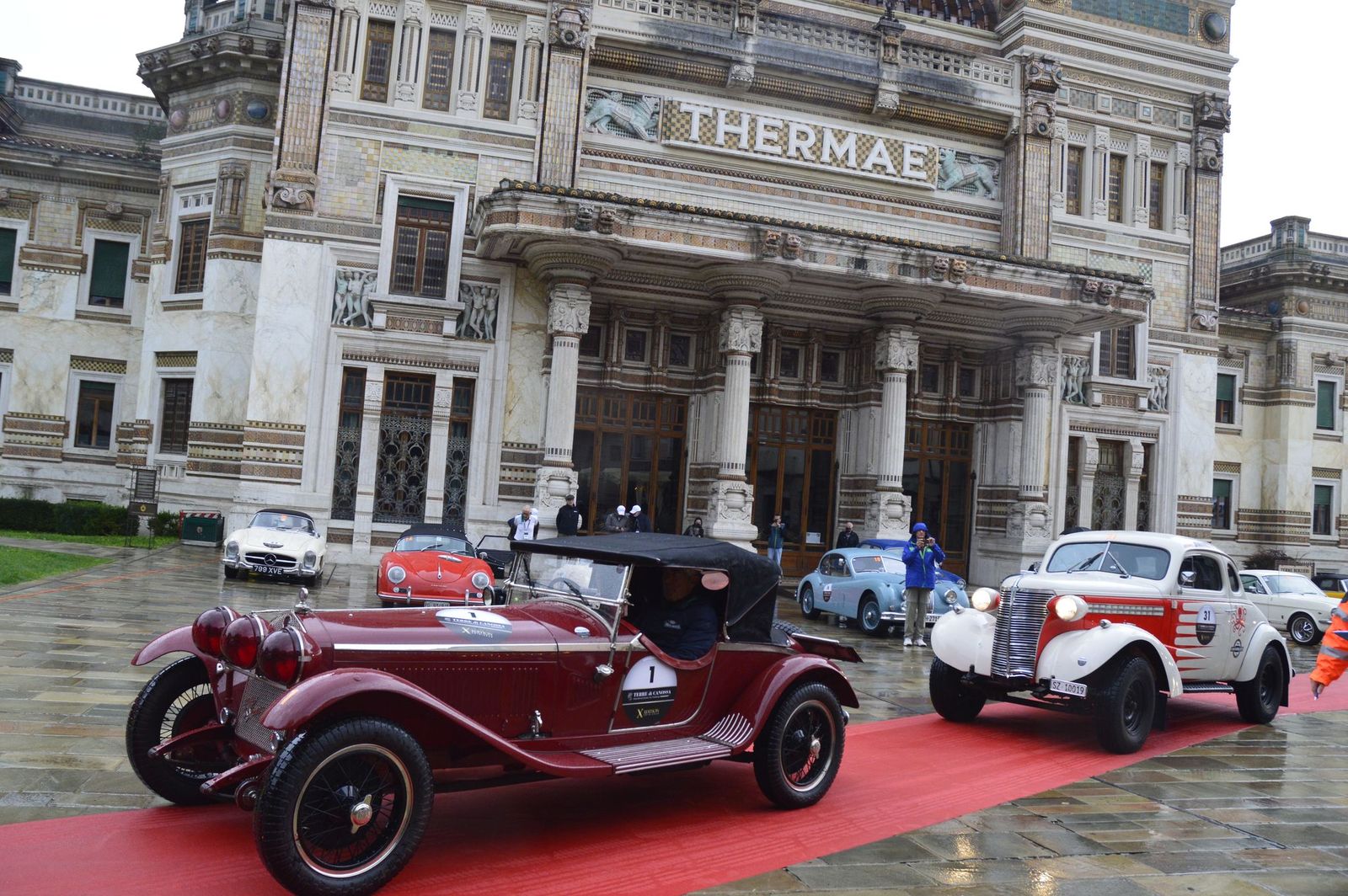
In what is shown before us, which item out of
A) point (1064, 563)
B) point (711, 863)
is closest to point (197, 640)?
point (711, 863)

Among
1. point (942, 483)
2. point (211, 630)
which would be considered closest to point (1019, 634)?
point (211, 630)

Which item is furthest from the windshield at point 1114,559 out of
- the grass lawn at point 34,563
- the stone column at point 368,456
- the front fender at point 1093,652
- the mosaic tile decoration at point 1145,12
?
the mosaic tile decoration at point 1145,12

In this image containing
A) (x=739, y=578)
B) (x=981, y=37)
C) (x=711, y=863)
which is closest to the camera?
(x=711, y=863)

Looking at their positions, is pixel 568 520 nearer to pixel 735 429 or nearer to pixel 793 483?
pixel 735 429

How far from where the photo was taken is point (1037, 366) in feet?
82.2

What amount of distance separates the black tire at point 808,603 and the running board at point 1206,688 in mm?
8766

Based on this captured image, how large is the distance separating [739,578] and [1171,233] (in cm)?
2583

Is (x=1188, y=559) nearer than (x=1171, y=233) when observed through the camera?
Yes

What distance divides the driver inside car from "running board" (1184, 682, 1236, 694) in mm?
5452

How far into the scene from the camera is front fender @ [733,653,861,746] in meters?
6.19

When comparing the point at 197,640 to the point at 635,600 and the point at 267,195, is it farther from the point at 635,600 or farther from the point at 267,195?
the point at 267,195

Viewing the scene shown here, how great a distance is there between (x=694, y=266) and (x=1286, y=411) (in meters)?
22.7

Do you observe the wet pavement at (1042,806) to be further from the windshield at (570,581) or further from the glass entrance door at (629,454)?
the glass entrance door at (629,454)

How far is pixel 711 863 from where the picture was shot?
522 centimetres
